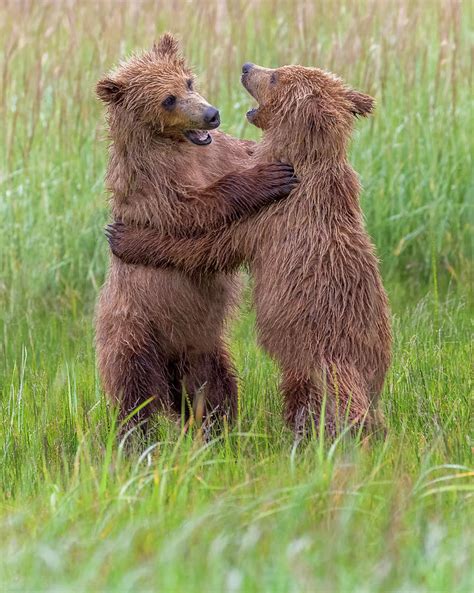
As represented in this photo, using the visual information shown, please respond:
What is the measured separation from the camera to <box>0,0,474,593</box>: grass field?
130 inches

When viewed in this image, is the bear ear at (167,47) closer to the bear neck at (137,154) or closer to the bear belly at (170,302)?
the bear neck at (137,154)

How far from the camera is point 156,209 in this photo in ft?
16.3

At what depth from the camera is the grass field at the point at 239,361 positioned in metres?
3.31

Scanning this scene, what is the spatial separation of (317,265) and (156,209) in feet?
2.72

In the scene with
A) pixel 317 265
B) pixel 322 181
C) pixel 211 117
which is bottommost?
pixel 317 265

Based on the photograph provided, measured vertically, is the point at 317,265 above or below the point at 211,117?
below

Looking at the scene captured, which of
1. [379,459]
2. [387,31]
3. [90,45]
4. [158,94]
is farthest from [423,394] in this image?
[90,45]

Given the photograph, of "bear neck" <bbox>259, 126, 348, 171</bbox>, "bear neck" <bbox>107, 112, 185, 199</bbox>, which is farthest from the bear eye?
"bear neck" <bbox>259, 126, 348, 171</bbox>

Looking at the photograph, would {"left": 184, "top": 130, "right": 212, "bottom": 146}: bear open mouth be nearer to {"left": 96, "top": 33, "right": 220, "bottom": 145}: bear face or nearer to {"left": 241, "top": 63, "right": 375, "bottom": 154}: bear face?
{"left": 96, "top": 33, "right": 220, "bottom": 145}: bear face

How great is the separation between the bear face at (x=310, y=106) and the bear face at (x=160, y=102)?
0.91 ft

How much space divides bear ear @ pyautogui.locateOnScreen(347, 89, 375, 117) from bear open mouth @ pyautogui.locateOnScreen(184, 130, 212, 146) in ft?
2.18

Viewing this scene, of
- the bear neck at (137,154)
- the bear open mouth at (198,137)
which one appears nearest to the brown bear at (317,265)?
the bear open mouth at (198,137)

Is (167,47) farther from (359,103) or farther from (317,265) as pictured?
(317,265)

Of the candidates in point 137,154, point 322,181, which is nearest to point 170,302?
point 137,154
